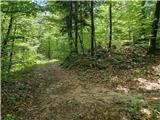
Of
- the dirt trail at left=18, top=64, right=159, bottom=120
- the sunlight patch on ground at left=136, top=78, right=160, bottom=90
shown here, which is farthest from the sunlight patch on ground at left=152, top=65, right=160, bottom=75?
the dirt trail at left=18, top=64, right=159, bottom=120

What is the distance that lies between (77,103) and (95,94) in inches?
50.9

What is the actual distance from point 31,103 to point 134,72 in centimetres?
620

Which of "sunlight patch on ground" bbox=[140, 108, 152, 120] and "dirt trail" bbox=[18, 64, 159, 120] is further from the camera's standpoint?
"dirt trail" bbox=[18, 64, 159, 120]

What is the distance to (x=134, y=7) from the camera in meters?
25.6

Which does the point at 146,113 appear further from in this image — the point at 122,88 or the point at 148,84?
the point at 148,84

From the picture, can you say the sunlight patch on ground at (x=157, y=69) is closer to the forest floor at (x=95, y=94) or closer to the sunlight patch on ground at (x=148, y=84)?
the forest floor at (x=95, y=94)

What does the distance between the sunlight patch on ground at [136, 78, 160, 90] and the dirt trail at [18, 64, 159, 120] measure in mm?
1729

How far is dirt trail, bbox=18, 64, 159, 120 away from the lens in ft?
32.1

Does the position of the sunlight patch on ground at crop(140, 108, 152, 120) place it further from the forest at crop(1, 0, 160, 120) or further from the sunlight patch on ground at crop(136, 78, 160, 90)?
the sunlight patch on ground at crop(136, 78, 160, 90)

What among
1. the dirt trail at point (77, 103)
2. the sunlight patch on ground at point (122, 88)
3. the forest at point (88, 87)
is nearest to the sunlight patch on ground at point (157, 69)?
the forest at point (88, 87)

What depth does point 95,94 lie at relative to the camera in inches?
463

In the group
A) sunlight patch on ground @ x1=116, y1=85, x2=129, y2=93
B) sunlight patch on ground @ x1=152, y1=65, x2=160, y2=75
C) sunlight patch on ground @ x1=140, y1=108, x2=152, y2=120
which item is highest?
sunlight patch on ground @ x1=152, y1=65, x2=160, y2=75

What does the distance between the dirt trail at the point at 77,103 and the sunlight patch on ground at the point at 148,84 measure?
1729mm

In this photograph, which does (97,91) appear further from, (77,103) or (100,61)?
(100,61)
